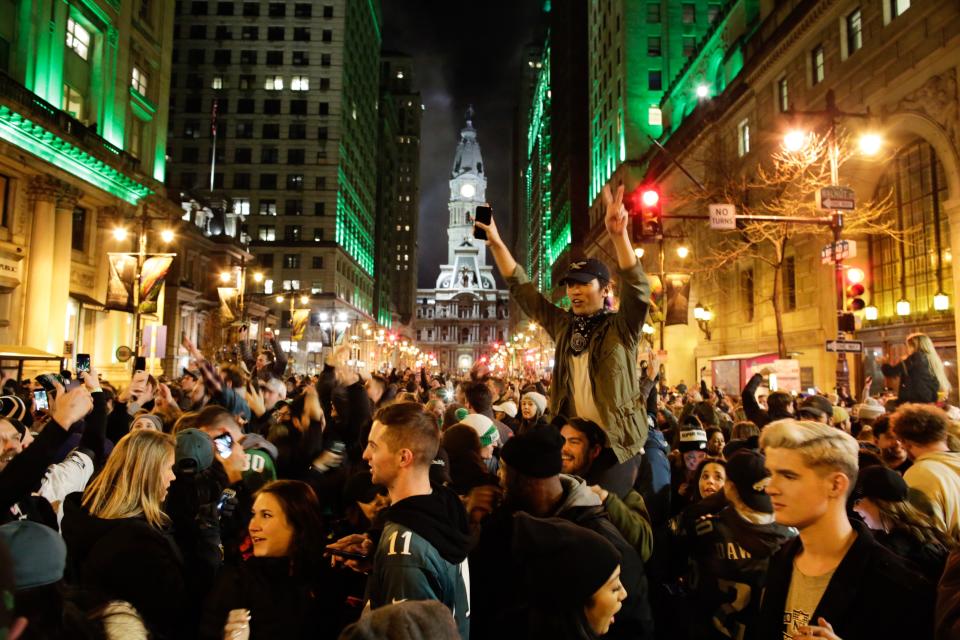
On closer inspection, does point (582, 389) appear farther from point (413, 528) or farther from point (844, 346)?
point (844, 346)

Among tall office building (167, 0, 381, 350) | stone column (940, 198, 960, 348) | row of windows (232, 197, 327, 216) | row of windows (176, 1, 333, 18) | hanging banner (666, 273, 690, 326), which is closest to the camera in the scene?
stone column (940, 198, 960, 348)

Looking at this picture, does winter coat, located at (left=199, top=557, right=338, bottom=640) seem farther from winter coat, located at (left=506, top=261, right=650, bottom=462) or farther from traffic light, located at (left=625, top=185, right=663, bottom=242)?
traffic light, located at (left=625, top=185, right=663, bottom=242)

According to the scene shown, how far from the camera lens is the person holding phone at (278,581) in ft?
11.0

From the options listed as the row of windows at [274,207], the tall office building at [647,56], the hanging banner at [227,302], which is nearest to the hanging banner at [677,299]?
the hanging banner at [227,302]

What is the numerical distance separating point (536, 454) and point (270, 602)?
1711 mm

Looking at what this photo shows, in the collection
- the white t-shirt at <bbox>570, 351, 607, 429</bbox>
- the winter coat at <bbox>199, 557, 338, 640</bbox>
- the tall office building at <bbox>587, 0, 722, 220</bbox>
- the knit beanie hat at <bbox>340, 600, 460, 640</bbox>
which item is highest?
the tall office building at <bbox>587, 0, 722, 220</bbox>

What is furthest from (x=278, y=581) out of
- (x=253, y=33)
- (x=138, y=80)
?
(x=253, y=33)

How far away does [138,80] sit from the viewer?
131 ft

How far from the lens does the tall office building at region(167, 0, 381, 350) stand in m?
80.6

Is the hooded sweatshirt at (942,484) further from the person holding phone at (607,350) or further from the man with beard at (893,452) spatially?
the person holding phone at (607,350)

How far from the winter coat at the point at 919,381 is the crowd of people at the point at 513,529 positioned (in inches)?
226

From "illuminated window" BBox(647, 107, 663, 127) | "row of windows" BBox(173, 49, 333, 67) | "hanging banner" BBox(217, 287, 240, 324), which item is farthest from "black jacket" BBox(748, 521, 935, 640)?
"row of windows" BBox(173, 49, 333, 67)

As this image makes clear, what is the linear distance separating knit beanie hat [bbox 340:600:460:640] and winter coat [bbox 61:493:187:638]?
2.55 m

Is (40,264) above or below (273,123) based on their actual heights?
below
